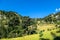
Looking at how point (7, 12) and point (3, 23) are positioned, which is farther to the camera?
point (7, 12)

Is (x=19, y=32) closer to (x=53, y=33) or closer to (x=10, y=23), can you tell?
(x=10, y=23)

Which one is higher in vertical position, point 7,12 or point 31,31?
point 7,12

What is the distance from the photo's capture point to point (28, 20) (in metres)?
83.6

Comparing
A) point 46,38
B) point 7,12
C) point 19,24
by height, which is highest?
point 7,12

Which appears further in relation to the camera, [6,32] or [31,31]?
[31,31]

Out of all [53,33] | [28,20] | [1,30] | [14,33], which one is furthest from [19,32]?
[53,33]

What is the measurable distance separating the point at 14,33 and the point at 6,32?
9.86 ft

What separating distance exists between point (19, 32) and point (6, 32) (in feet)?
18.7

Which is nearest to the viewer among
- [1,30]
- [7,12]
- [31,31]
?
[1,30]

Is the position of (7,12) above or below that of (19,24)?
above

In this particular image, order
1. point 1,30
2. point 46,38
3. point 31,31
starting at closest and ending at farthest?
point 46,38, point 1,30, point 31,31

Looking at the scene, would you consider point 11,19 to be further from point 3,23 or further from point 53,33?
point 53,33

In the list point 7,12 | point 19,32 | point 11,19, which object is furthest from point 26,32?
point 7,12

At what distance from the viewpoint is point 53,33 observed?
5159cm
